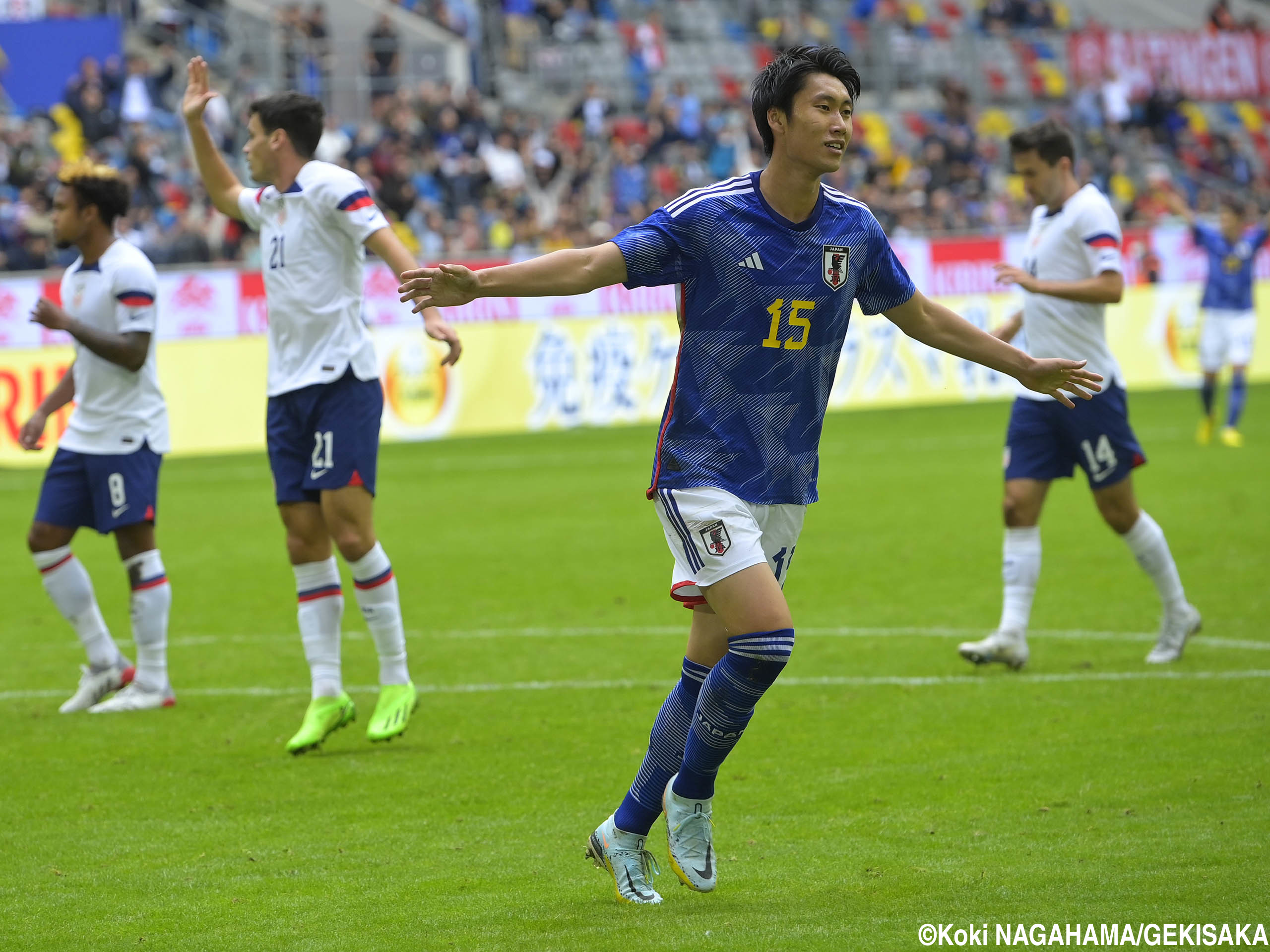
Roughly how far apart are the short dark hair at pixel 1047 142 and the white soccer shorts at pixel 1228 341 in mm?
10386

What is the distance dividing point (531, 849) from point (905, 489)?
9737mm

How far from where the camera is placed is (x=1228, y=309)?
17484mm

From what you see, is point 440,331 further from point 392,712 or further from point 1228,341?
point 1228,341

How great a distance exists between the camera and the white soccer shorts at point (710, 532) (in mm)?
4305

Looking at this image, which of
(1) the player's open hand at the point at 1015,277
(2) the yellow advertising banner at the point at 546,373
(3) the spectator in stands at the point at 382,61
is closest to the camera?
(1) the player's open hand at the point at 1015,277

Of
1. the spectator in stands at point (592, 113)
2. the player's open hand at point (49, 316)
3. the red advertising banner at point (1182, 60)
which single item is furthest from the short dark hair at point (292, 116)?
the red advertising banner at point (1182, 60)

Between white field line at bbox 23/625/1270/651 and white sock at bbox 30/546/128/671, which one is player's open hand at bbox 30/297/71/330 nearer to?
white sock at bbox 30/546/128/671

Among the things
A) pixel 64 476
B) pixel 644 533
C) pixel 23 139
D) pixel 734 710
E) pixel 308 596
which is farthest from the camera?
pixel 23 139

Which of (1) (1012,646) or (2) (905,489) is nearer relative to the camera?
(1) (1012,646)

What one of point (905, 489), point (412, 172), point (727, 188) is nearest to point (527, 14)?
point (412, 172)

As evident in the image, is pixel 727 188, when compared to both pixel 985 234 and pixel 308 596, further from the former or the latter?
pixel 985 234

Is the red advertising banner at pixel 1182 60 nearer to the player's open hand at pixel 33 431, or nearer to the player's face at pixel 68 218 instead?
the player's face at pixel 68 218

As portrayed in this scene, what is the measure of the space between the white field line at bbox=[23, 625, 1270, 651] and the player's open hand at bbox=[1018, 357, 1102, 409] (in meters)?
3.78

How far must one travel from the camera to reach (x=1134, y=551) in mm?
7688
